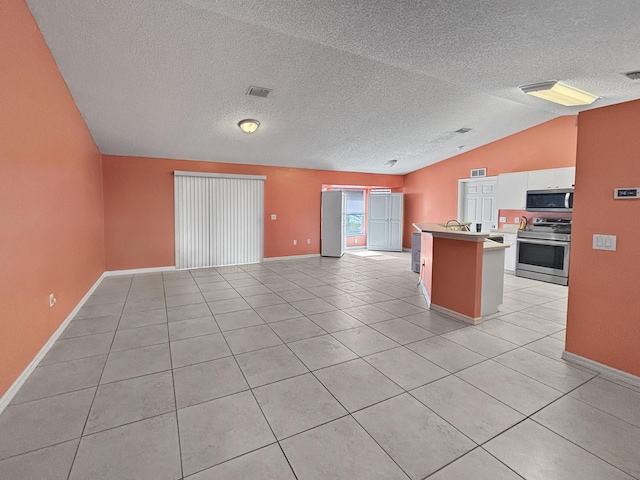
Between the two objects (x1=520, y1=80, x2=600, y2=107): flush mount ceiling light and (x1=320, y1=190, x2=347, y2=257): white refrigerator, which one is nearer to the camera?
(x1=520, y1=80, x2=600, y2=107): flush mount ceiling light

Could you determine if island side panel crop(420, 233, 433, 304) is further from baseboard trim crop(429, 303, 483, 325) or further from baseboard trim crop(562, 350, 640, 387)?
baseboard trim crop(562, 350, 640, 387)

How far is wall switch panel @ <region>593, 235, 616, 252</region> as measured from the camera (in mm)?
2443

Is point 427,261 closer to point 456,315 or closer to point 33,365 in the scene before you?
point 456,315

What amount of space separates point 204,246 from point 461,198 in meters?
6.40

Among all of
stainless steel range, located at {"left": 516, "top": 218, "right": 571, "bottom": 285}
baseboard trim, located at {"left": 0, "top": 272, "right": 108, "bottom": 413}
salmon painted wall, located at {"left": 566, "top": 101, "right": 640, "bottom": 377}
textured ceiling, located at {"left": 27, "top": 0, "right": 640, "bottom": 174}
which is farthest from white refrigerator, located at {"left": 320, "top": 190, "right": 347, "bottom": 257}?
salmon painted wall, located at {"left": 566, "top": 101, "right": 640, "bottom": 377}

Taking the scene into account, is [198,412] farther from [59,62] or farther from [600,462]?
[59,62]

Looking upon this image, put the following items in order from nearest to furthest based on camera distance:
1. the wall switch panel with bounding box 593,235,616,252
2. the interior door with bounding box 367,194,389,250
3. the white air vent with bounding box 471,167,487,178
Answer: the wall switch panel with bounding box 593,235,616,252 → the white air vent with bounding box 471,167,487,178 → the interior door with bounding box 367,194,389,250

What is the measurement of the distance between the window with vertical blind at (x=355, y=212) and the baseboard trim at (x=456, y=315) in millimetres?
6454

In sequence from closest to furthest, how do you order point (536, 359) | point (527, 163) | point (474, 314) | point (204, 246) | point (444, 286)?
point (536, 359), point (474, 314), point (444, 286), point (527, 163), point (204, 246)

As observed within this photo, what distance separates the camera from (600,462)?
5.19 feet

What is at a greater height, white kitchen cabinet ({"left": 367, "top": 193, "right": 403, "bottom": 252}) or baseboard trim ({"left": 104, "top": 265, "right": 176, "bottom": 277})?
white kitchen cabinet ({"left": 367, "top": 193, "right": 403, "bottom": 252})

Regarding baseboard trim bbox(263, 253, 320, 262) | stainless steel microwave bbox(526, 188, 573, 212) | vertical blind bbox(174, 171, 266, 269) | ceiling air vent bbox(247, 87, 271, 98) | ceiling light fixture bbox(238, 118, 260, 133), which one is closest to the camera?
ceiling air vent bbox(247, 87, 271, 98)

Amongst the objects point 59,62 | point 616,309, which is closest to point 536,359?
point 616,309

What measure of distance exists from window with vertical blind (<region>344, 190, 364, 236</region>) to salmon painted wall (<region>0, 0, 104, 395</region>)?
7584 mm
